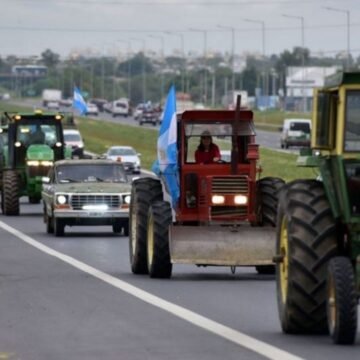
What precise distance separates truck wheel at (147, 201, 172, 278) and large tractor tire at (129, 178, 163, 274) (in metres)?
0.52

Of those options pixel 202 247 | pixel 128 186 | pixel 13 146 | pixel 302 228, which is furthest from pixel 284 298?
pixel 13 146

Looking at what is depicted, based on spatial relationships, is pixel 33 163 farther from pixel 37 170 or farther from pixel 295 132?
pixel 295 132

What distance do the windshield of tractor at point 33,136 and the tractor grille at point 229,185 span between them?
77.4 ft

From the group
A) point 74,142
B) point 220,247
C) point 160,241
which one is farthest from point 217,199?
point 74,142

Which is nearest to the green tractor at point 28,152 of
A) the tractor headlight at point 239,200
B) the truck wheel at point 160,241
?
the tractor headlight at point 239,200

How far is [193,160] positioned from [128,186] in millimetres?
11184

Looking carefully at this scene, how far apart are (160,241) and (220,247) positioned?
83 centimetres

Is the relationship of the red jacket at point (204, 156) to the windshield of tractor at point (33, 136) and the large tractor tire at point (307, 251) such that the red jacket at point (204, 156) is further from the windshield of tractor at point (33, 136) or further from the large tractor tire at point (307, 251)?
the windshield of tractor at point (33, 136)

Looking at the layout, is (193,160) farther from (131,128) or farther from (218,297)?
(131,128)

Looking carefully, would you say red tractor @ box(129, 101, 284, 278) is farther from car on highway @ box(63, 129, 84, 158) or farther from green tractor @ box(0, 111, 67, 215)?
car on highway @ box(63, 129, 84, 158)

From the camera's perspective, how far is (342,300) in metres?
15.3

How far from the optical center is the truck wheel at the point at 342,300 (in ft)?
50.3

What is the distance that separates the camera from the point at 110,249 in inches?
1326

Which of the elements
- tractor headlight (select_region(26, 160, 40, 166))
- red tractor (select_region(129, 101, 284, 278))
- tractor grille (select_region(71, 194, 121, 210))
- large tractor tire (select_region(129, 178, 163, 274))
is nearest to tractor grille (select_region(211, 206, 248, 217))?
red tractor (select_region(129, 101, 284, 278))
